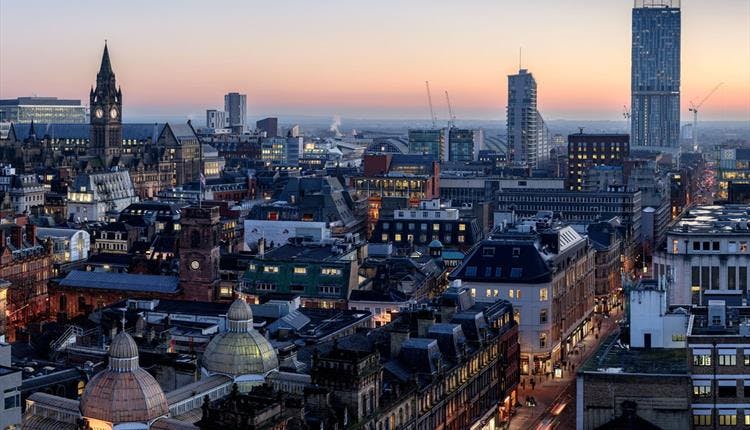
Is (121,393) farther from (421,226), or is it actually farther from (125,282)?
(421,226)

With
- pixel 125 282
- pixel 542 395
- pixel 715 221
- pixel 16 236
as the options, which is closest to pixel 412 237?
pixel 125 282

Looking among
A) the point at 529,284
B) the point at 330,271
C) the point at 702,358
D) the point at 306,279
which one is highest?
the point at 330,271

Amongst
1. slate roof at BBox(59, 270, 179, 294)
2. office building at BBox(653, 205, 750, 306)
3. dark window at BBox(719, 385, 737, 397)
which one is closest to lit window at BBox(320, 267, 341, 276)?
slate roof at BBox(59, 270, 179, 294)

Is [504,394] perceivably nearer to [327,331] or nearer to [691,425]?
[327,331]

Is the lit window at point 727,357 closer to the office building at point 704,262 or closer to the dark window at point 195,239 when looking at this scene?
the office building at point 704,262

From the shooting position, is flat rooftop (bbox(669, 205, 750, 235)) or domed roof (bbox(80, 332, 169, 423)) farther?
flat rooftop (bbox(669, 205, 750, 235))

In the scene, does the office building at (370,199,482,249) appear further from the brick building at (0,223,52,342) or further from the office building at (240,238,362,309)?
the brick building at (0,223,52,342)
